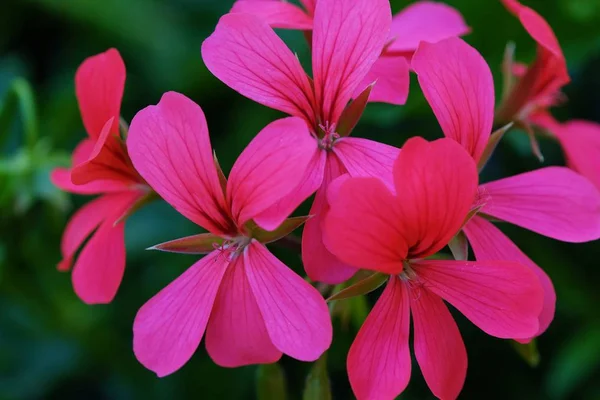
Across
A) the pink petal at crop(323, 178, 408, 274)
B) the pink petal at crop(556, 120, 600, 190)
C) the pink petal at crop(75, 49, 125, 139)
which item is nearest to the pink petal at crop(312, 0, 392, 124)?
the pink petal at crop(323, 178, 408, 274)

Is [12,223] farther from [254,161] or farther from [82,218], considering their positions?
[254,161]

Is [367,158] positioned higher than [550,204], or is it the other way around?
[367,158]

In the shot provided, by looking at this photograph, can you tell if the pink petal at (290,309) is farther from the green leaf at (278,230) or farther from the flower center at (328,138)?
the flower center at (328,138)

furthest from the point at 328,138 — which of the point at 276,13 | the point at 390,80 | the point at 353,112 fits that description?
the point at 276,13

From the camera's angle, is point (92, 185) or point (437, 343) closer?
point (437, 343)

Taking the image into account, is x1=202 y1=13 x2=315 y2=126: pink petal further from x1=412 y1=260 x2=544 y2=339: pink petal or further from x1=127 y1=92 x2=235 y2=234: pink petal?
x1=412 y1=260 x2=544 y2=339: pink petal

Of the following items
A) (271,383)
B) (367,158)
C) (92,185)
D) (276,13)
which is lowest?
(271,383)

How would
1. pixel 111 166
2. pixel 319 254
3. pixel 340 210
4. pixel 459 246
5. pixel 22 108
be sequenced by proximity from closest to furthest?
pixel 340 210 < pixel 319 254 < pixel 459 246 < pixel 111 166 < pixel 22 108

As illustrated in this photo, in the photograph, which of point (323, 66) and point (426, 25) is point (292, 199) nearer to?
point (323, 66)
